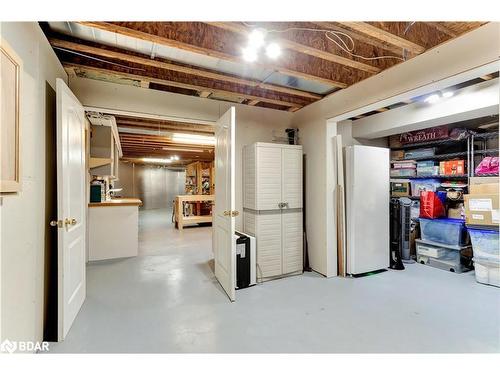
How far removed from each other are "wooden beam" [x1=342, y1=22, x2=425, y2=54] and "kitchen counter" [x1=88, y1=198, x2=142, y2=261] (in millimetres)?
4129

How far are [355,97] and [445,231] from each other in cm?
259

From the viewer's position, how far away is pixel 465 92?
118 inches

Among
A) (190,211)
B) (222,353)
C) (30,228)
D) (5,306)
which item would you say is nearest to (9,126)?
(30,228)

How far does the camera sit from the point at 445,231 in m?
3.70

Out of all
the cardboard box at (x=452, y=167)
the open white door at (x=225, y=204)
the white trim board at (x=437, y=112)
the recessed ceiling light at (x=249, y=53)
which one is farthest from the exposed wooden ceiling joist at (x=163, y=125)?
the cardboard box at (x=452, y=167)

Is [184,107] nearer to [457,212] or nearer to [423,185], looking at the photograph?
[423,185]

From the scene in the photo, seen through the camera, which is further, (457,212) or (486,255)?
(457,212)

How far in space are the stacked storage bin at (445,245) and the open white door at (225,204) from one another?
10.8 feet

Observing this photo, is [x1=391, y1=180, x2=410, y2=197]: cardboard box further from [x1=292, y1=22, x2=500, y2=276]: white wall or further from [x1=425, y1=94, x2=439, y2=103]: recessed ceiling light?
[x1=292, y1=22, x2=500, y2=276]: white wall

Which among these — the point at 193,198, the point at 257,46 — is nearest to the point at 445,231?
the point at 257,46

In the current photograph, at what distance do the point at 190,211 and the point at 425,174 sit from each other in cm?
673

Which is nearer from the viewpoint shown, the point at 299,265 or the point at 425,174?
the point at 299,265
